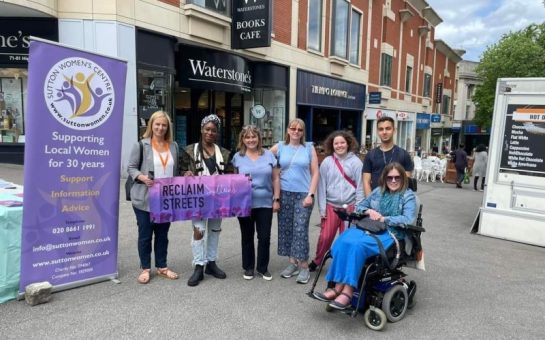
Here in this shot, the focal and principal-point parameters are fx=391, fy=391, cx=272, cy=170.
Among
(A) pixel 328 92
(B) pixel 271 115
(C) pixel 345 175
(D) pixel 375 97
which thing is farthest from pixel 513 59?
(C) pixel 345 175

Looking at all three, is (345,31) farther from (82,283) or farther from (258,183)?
(82,283)

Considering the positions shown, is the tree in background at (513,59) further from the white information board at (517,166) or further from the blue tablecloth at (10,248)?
the blue tablecloth at (10,248)

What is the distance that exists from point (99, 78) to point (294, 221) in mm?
2532

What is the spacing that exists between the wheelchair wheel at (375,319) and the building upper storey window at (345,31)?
16322 millimetres

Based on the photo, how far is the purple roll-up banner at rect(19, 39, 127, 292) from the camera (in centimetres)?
360

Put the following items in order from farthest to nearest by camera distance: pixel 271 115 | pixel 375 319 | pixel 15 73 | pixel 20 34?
pixel 271 115, pixel 15 73, pixel 20 34, pixel 375 319

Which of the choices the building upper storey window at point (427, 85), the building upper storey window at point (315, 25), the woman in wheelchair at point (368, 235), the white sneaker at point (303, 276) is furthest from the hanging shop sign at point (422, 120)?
the woman in wheelchair at point (368, 235)

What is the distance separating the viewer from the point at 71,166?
3850 mm

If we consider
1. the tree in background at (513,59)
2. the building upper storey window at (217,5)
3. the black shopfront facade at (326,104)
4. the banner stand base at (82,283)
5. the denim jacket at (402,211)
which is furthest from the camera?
the tree in background at (513,59)

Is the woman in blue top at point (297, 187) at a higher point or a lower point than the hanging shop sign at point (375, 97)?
lower

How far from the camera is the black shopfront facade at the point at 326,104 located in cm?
1683

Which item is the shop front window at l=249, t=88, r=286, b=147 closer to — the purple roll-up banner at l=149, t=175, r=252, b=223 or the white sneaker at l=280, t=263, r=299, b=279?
the white sneaker at l=280, t=263, r=299, b=279

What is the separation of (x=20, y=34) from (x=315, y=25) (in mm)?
11210

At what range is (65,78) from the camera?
3.71m
